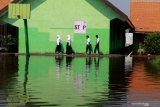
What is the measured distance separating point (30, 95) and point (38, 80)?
13.5 ft

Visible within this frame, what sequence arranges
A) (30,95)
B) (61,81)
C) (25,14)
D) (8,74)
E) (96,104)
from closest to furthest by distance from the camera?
(96,104), (30,95), (61,81), (8,74), (25,14)

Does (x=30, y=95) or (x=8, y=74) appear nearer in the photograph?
(x=30, y=95)

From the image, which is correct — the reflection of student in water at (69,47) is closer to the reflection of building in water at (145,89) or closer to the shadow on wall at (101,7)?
the shadow on wall at (101,7)

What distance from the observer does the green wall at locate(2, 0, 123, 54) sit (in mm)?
37312

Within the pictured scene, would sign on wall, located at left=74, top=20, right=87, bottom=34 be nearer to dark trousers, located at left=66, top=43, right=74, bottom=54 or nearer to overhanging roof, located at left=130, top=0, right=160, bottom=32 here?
dark trousers, located at left=66, top=43, right=74, bottom=54

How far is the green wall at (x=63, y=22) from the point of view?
1469 inches

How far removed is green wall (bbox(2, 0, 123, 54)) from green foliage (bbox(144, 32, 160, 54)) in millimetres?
3009

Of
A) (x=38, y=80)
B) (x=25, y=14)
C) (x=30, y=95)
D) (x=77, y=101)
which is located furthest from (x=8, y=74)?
(x=25, y=14)

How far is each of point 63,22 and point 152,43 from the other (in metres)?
6.72

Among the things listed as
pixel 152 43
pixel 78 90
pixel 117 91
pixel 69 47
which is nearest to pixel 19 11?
pixel 69 47

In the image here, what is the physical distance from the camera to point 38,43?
37.8 m

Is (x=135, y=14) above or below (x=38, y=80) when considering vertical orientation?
above

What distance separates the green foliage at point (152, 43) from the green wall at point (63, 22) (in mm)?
3009

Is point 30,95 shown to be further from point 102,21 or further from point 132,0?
point 132,0
